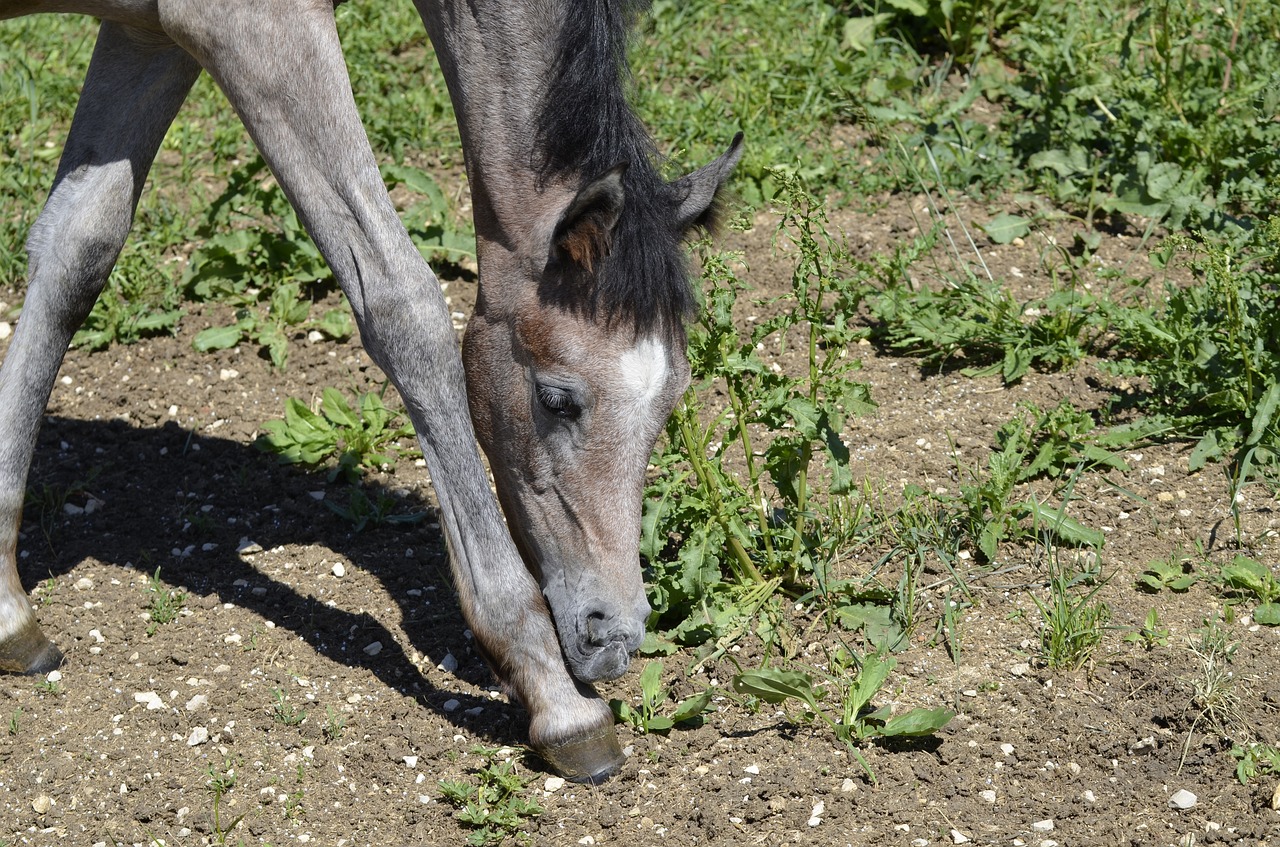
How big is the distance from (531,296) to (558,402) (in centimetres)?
30

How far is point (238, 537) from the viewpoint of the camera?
4.18 meters

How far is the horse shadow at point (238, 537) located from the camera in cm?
360

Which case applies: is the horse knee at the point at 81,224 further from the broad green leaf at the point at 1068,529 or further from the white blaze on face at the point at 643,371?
the broad green leaf at the point at 1068,529

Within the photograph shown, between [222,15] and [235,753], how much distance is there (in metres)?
1.89

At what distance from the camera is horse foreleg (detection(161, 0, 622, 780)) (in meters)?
3.08

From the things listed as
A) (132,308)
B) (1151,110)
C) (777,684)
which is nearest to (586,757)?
(777,684)

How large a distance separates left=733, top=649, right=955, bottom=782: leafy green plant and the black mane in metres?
0.94

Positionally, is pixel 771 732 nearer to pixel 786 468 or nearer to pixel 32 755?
pixel 786 468

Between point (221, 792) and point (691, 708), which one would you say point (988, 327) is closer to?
point (691, 708)

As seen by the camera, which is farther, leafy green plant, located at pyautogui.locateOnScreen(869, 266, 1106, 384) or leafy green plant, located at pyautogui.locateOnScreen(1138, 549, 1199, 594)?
leafy green plant, located at pyautogui.locateOnScreen(869, 266, 1106, 384)

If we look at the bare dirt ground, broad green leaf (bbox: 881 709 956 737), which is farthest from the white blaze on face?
broad green leaf (bbox: 881 709 956 737)

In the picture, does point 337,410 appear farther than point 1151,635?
Yes

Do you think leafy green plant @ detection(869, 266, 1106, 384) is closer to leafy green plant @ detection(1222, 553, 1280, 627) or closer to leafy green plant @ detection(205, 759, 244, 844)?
leafy green plant @ detection(1222, 553, 1280, 627)

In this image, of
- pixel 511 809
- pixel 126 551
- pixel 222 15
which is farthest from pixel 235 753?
pixel 222 15
